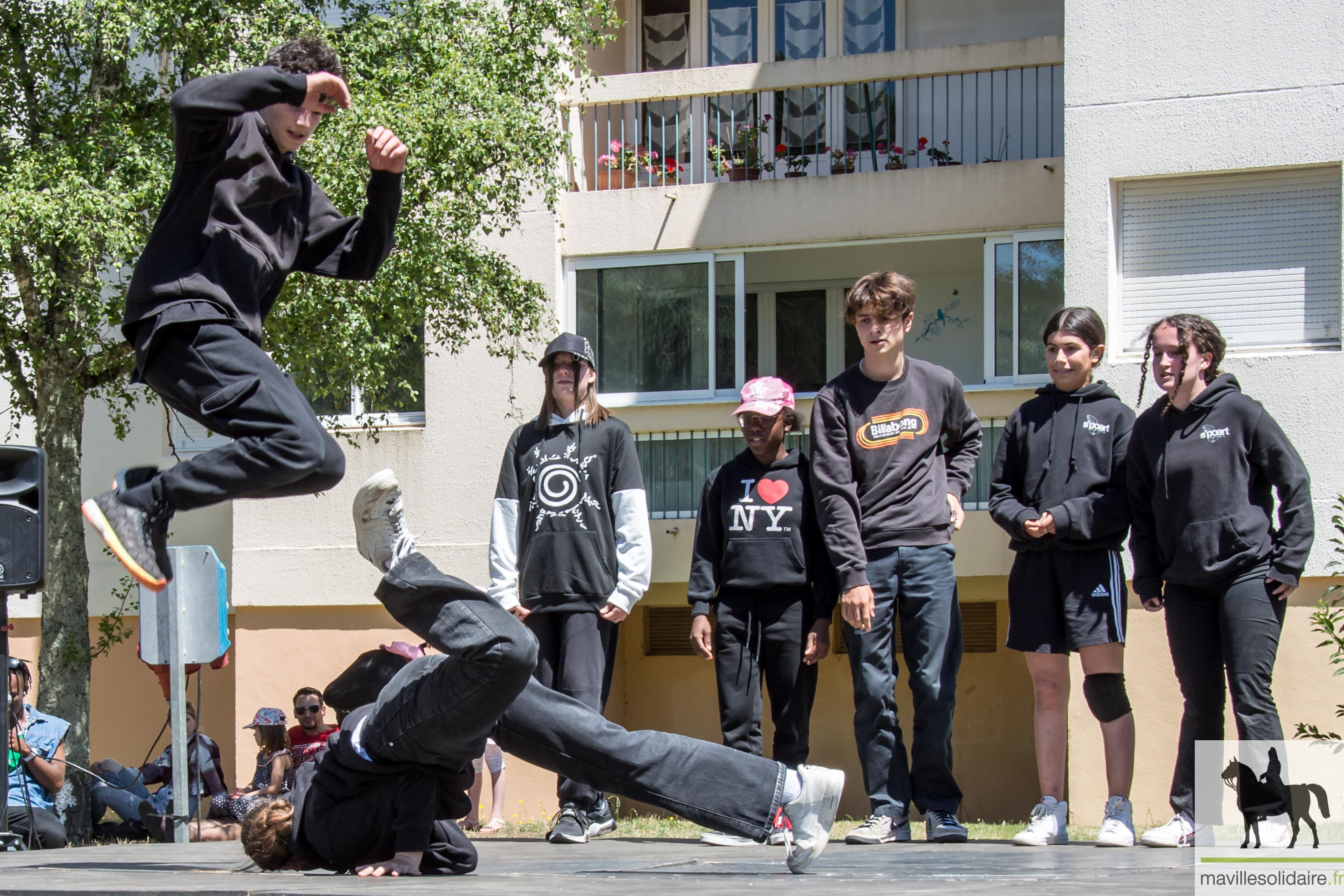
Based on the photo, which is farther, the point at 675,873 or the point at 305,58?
the point at 675,873

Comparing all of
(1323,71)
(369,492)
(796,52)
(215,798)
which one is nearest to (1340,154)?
(1323,71)

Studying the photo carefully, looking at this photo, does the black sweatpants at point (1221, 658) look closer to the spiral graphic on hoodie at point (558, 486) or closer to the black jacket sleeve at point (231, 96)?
the spiral graphic on hoodie at point (558, 486)

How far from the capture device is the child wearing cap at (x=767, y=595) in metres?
7.03

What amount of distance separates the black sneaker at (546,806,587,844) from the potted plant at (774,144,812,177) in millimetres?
7805

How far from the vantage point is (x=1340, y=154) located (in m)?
9.79

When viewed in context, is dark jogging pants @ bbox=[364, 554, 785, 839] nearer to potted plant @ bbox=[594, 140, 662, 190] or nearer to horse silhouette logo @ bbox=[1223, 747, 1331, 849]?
horse silhouette logo @ bbox=[1223, 747, 1331, 849]

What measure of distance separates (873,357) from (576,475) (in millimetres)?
1648

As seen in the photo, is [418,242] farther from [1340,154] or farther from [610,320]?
[1340,154]

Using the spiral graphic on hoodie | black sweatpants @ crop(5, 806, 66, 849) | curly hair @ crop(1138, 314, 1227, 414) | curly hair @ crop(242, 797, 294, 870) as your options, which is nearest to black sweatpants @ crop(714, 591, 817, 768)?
the spiral graphic on hoodie

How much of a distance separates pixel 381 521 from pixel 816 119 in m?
9.59

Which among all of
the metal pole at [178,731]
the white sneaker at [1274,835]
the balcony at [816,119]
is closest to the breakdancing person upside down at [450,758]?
the white sneaker at [1274,835]

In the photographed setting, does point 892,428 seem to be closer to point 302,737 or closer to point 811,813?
point 811,813

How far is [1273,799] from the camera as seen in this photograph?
18.2ft

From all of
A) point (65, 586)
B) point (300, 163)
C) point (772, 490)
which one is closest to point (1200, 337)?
point (772, 490)
